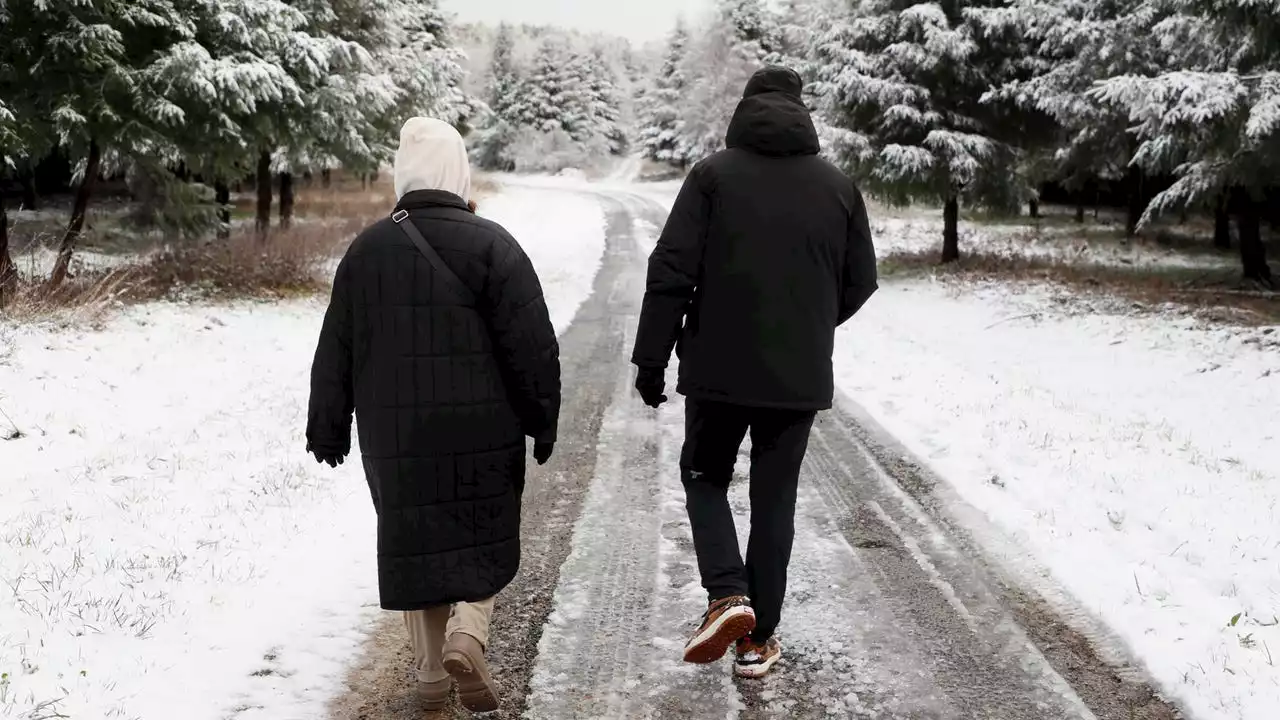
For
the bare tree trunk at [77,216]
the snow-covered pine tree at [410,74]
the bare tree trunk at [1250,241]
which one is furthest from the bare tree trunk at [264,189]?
the bare tree trunk at [1250,241]

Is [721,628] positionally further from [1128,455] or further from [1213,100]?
[1213,100]

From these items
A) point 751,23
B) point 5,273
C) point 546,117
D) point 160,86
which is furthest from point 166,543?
point 546,117

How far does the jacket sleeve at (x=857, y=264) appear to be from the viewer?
11.3ft

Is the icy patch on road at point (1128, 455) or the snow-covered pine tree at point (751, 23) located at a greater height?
the snow-covered pine tree at point (751, 23)

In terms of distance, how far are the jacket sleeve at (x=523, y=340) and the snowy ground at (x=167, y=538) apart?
1.45 m

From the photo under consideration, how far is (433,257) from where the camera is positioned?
2.97 m

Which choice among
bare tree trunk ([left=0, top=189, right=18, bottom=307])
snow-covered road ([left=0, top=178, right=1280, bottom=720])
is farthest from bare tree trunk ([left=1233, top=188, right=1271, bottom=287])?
bare tree trunk ([left=0, top=189, right=18, bottom=307])

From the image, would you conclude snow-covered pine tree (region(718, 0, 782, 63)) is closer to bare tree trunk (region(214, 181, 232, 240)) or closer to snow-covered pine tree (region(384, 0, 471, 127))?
snow-covered pine tree (region(384, 0, 471, 127))

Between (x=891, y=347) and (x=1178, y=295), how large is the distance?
6.65 meters

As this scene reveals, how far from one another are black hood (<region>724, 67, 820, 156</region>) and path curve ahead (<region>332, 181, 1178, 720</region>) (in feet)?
6.83

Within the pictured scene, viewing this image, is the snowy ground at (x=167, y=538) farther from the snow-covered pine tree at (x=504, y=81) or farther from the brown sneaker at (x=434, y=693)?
the snow-covered pine tree at (x=504, y=81)


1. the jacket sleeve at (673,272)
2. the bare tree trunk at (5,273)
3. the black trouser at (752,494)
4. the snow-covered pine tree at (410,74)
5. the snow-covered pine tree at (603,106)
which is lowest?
the black trouser at (752,494)

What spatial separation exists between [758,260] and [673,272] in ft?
1.02

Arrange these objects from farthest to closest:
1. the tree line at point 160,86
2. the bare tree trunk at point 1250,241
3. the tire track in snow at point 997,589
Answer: the bare tree trunk at point 1250,241 < the tree line at point 160,86 < the tire track in snow at point 997,589
